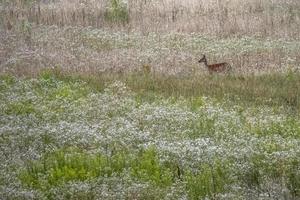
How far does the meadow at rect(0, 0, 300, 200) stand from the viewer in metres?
9.02

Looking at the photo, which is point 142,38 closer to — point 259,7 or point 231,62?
point 231,62

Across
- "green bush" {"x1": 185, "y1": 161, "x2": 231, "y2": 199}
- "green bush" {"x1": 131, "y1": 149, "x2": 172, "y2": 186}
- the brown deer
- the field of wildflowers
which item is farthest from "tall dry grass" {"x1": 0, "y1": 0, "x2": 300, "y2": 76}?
"green bush" {"x1": 185, "y1": 161, "x2": 231, "y2": 199}

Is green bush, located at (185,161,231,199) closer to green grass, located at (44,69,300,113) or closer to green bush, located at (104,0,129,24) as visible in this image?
green grass, located at (44,69,300,113)

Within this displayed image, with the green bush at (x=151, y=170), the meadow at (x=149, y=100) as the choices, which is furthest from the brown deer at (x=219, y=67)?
the green bush at (x=151, y=170)

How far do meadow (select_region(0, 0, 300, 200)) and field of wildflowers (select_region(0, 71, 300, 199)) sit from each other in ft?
0.08

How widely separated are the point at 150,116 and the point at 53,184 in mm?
3063

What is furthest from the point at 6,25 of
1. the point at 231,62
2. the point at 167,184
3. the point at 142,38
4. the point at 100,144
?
the point at 167,184

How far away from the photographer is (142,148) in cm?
1020

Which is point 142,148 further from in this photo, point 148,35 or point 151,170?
point 148,35

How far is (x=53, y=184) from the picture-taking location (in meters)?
9.09

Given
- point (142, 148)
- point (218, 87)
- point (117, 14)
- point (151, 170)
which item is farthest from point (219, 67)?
point (117, 14)

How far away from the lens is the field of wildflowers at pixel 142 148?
865 centimetres

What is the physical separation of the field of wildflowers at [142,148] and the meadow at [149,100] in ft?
0.08

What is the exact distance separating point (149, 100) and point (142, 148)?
324 centimetres
